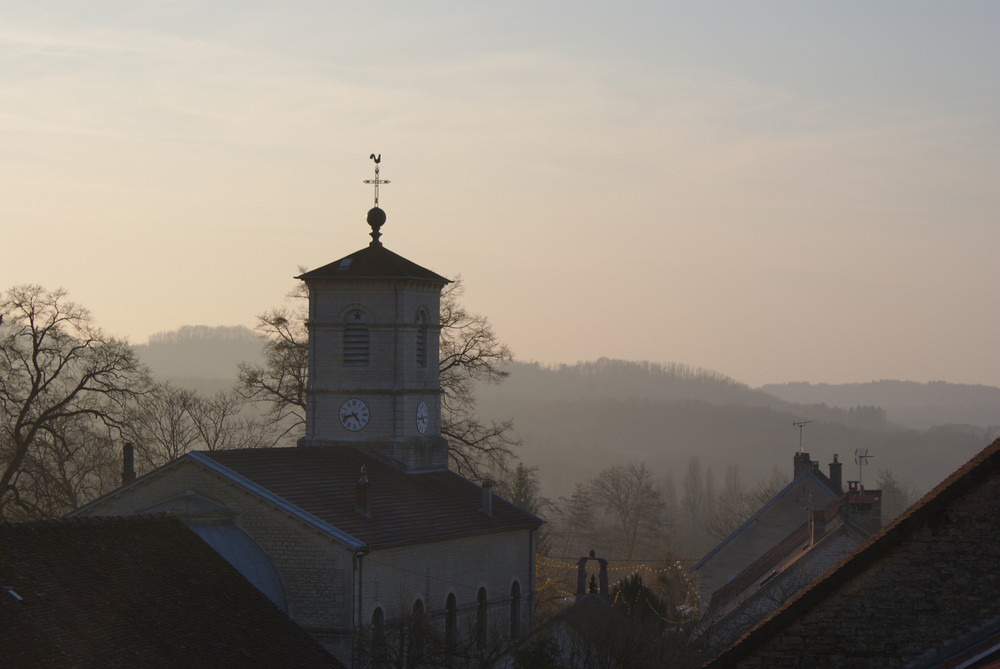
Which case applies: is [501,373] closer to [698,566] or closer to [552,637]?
[698,566]

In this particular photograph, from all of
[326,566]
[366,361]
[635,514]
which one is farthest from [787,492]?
[635,514]

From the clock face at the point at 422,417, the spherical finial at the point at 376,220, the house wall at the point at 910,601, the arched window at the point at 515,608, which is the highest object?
the spherical finial at the point at 376,220

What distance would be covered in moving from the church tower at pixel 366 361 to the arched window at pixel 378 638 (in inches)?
306

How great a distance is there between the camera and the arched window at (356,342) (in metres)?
38.9

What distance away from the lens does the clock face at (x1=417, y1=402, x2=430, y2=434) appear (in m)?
39.4

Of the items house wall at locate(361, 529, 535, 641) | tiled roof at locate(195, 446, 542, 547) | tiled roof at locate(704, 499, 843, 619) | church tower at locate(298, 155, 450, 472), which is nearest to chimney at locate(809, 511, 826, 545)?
tiled roof at locate(704, 499, 843, 619)

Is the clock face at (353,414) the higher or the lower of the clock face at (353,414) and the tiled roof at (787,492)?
the higher

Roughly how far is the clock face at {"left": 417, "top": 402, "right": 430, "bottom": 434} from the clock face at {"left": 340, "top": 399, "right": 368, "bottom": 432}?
159 cm

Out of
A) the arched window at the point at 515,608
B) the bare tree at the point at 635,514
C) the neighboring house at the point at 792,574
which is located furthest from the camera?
the bare tree at the point at 635,514

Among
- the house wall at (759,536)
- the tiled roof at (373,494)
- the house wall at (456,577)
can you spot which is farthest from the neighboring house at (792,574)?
the house wall at (759,536)

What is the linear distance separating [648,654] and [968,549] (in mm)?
16952

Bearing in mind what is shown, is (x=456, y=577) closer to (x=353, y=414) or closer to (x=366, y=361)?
(x=353, y=414)

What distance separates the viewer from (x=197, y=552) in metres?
27.4

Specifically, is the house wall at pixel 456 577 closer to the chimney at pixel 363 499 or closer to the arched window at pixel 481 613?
the arched window at pixel 481 613
